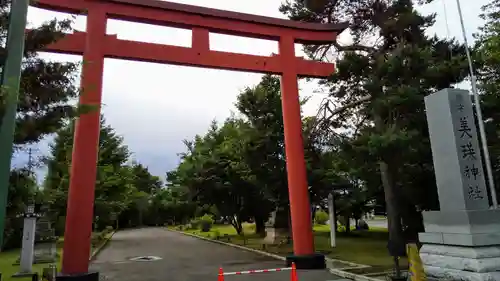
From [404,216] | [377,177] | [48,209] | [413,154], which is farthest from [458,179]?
[48,209]

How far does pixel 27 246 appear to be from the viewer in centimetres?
1171

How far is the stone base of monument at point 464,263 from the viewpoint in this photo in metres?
5.10

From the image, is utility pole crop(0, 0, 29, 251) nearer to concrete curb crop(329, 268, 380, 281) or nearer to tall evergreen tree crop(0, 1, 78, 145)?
tall evergreen tree crop(0, 1, 78, 145)

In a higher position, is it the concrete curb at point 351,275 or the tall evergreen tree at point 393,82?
the tall evergreen tree at point 393,82

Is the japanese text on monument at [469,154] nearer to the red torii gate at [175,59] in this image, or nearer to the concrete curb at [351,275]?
the concrete curb at [351,275]

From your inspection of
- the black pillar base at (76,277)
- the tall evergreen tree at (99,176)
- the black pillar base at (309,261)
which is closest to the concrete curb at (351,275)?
the black pillar base at (309,261)

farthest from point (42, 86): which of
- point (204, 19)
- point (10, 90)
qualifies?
point (204, 19)

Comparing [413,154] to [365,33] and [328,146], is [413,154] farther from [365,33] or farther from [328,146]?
[365,33]

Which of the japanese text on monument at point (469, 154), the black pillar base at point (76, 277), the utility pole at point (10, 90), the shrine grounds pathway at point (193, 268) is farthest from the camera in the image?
the shrine grounds pathway at point (193, 268)

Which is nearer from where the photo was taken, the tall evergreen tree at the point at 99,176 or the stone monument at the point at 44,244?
the stone monument at the point at 44,244

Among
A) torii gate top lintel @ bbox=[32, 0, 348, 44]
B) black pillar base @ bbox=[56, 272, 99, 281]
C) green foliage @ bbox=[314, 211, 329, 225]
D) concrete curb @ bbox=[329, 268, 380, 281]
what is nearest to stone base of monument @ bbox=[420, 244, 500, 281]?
concrete curb @ bbox=[329, 268, 380, 281]

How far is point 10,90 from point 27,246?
32.3 feet

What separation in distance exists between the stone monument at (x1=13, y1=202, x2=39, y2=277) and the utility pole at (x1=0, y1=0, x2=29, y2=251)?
8384 mm

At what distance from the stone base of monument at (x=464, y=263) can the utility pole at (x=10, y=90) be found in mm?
6256
